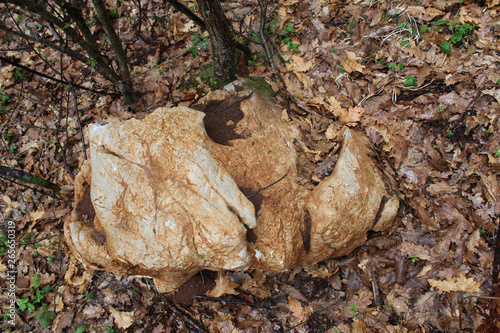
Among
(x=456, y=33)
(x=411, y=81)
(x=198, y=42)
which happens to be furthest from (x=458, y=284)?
(x=198, y=42)

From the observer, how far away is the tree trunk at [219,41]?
3.54 m

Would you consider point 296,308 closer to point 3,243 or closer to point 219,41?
point 219,41

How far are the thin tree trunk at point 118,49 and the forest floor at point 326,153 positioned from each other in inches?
→ 9.7

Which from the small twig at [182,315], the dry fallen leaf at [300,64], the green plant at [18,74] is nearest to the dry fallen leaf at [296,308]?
the small twig at [182,315]

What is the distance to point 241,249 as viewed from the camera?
2877 mm

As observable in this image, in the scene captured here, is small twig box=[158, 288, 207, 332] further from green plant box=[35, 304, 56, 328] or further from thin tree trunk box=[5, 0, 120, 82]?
thin tree trunk box=[5, 0, 120, 82]

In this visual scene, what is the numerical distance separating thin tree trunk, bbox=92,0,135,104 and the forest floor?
245 millimetres

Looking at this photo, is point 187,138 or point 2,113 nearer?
point 187,138

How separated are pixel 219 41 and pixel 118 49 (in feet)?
5.63

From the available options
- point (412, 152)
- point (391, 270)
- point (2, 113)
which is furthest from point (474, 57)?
point (2, 113)

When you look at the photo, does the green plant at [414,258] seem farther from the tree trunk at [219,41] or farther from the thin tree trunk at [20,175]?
the thin tree trunk at [20,175]

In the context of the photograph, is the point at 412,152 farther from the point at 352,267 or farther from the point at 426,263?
the point at 352,267

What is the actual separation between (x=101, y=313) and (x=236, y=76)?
4.21 m

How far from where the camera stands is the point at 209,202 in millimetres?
2898
